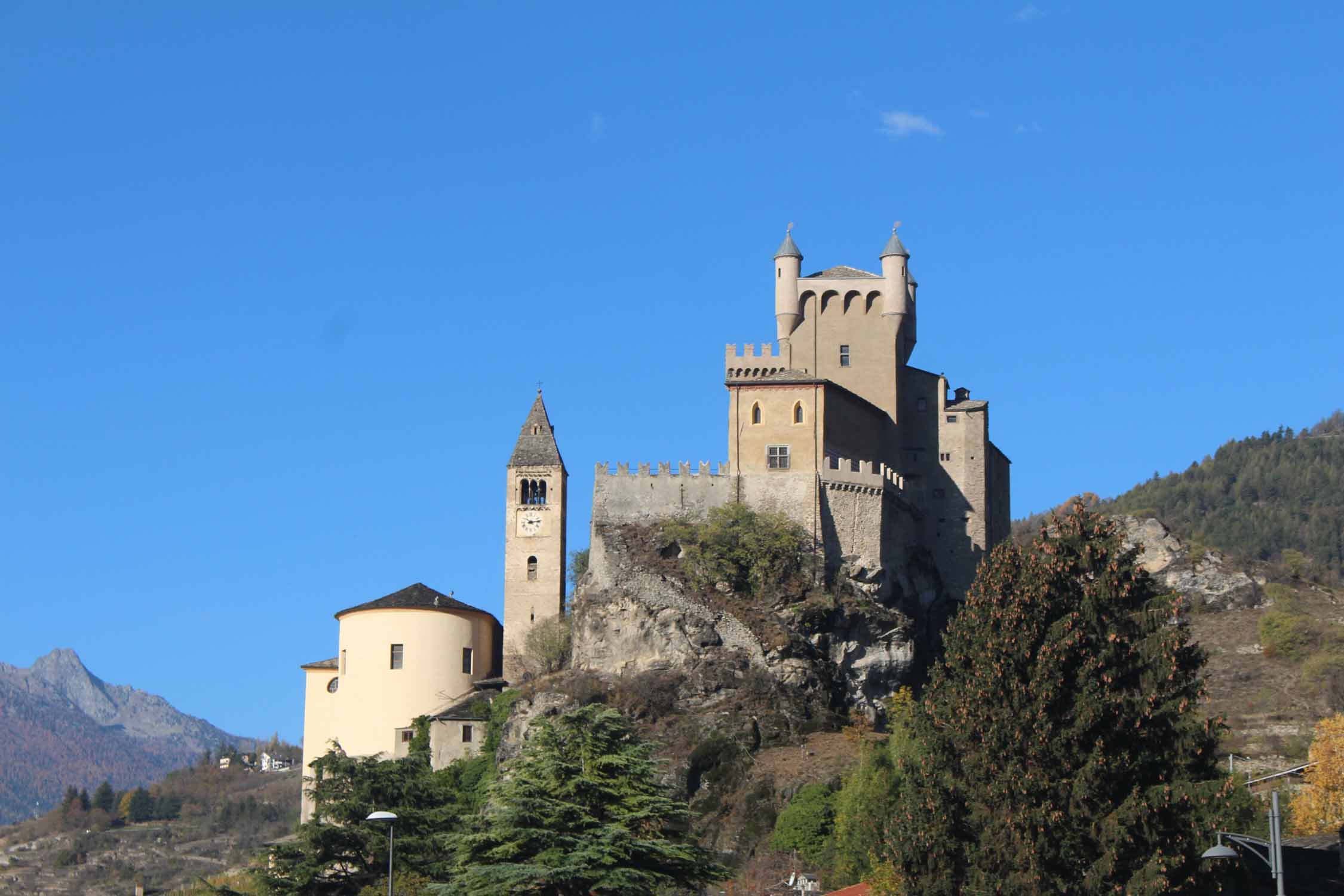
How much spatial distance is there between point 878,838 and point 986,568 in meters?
10.7

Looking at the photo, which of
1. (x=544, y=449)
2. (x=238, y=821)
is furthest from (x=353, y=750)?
(x=238, y=821)

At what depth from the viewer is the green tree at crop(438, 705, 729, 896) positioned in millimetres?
48562

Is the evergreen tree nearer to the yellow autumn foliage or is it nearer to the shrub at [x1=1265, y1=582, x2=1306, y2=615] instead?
the shrub at [x1=1265, y1=582, x2=1306, y2=615]

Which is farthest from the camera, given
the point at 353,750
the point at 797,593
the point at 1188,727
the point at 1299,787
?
the point at 353,750

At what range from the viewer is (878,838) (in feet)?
185

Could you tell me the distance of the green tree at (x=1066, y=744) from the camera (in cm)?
4491

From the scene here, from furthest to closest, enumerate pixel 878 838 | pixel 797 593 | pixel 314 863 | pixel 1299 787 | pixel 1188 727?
pixel 797 593, pixel 1299 787, pixel 314 863, pixel 878 838, pixel 1188 727

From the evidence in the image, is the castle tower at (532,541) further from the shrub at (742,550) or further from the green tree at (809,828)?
the green tree at (809,828)

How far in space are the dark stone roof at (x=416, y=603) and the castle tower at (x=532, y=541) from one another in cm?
258

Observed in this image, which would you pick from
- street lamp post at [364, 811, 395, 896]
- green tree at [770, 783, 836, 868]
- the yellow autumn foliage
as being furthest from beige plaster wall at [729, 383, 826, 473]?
street lamp post at [364, 811, 395, 896]

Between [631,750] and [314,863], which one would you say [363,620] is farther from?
[631,750]

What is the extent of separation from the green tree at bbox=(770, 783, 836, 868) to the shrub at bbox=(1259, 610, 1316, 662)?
110 ft

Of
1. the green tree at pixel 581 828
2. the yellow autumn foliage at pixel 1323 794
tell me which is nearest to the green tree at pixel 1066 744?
the green tree at pixel 581 828

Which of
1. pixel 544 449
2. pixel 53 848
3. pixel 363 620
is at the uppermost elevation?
pixel 544 449
